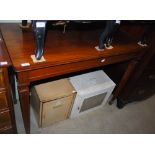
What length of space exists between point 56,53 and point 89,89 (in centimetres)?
55

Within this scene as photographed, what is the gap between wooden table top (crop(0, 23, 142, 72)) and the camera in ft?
2.93

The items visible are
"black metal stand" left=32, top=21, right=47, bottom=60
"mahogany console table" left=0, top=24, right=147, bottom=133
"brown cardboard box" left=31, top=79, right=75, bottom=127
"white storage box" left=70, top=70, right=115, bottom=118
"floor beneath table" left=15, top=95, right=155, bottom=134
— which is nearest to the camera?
"black metal stand" left=32, top=21, right=47, bottom=60

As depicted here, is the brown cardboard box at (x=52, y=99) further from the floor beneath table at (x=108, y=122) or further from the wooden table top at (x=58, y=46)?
the wooden table top at (x=58, y=46)

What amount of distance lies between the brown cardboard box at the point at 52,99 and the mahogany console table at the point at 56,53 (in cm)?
15

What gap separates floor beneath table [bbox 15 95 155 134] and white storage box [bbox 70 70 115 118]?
0.12 metres

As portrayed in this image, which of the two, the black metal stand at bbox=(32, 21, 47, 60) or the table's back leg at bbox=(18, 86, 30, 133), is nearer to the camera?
the black metal stand at bbox=(32, 21, 47, 60)

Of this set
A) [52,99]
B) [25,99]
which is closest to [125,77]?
[52,99]

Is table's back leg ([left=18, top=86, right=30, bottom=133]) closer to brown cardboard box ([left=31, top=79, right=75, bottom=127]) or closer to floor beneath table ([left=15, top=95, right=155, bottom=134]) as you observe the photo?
brown cardboard box ([left=31, top=79, right=75, bottom=127])

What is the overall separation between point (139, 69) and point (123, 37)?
355 millimetres

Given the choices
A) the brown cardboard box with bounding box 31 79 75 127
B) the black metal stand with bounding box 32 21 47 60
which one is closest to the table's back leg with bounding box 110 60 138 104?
the brown cardboard box with bounding box 31 79 75 127

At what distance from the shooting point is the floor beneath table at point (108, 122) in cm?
154
